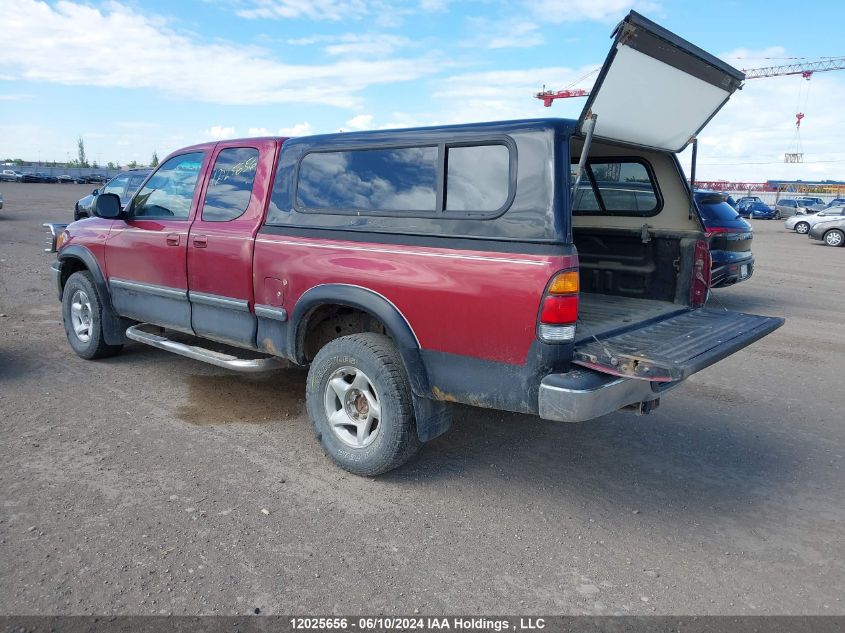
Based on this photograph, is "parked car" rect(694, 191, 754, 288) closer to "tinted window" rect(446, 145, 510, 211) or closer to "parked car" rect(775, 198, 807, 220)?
"tinted window" rect(446, 145, 510, 211)

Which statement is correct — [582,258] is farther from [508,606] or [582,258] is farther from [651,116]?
[508,606]

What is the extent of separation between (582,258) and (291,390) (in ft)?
8.78

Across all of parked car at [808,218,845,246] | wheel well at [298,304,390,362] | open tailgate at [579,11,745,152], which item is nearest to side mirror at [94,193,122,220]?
wheel well at [298,304,390,362]

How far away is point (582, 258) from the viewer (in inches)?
207

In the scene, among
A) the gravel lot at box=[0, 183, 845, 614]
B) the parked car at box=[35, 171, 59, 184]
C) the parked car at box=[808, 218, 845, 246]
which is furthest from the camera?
the parked car at box=[35, 171, 59, 184]

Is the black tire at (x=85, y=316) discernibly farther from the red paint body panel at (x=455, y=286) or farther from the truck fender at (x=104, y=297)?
the red paint body panel at (x=455, y=286)

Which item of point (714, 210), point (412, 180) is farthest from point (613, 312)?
point (714, 210)

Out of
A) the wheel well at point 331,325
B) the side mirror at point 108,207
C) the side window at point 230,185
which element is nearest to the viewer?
the wheel well at point 331,325

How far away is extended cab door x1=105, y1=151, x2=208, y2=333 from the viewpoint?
16.2ft

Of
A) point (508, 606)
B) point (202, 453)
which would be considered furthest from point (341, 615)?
point (202, 453)

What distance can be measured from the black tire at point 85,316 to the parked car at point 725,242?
7.40m

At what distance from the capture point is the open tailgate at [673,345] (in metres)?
3.07

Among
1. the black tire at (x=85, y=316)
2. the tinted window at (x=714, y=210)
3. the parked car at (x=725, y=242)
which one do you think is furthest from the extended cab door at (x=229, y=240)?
the tinted window at (x=714, y=210)

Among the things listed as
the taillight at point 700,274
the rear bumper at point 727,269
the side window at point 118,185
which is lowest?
the rear bumper at point 727,269
